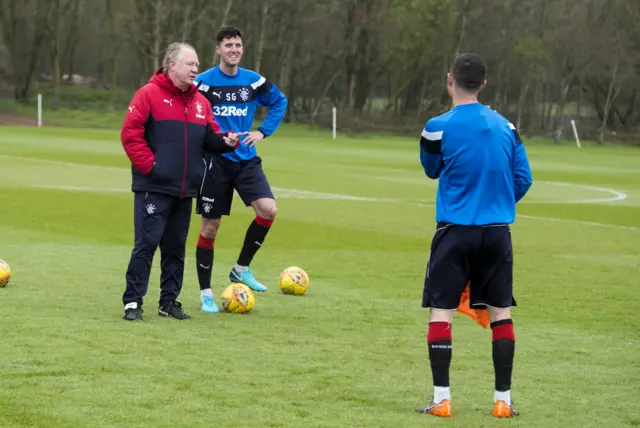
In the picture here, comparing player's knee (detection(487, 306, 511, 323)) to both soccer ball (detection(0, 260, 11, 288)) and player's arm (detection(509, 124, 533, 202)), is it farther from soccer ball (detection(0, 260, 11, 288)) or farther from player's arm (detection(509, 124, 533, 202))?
soccer ball (detection(0, 260, 11, 288))

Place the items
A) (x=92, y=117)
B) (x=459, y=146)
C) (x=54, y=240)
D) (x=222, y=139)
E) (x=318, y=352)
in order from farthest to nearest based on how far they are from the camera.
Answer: (x=92, y=117)
(x=54, y=240)
(x=222, y=139)
(x=318, y=352)
(x=459, y=146)

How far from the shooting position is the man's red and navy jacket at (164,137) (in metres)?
9.39

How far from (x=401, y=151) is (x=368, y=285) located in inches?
1377

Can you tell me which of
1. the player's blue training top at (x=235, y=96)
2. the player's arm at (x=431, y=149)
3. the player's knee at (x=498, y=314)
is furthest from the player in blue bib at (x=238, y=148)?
the player's knee at (x=498, y=314)

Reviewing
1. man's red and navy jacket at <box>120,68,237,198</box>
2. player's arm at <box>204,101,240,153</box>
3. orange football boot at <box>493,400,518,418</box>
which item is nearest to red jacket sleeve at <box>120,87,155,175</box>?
man's red and navy jacket at <box>120,68,237,198</box>

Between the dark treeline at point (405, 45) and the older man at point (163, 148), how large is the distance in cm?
5667

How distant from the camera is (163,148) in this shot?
31.2 feet

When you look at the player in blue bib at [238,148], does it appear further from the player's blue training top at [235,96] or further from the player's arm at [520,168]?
the player's arm at [520,168]

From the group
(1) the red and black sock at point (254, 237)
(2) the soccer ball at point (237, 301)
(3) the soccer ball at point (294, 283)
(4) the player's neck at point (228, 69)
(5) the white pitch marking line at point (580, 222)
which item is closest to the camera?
(2) the soccer ball at point (237, 301)

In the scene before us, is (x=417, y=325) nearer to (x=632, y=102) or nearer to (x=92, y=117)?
(x=92, y=117)

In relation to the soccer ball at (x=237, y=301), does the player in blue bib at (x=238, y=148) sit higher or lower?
higher

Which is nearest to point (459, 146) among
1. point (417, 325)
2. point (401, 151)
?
point (417, 325)

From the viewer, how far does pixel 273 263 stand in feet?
46.6

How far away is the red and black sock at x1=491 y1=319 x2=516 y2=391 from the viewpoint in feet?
22.3
